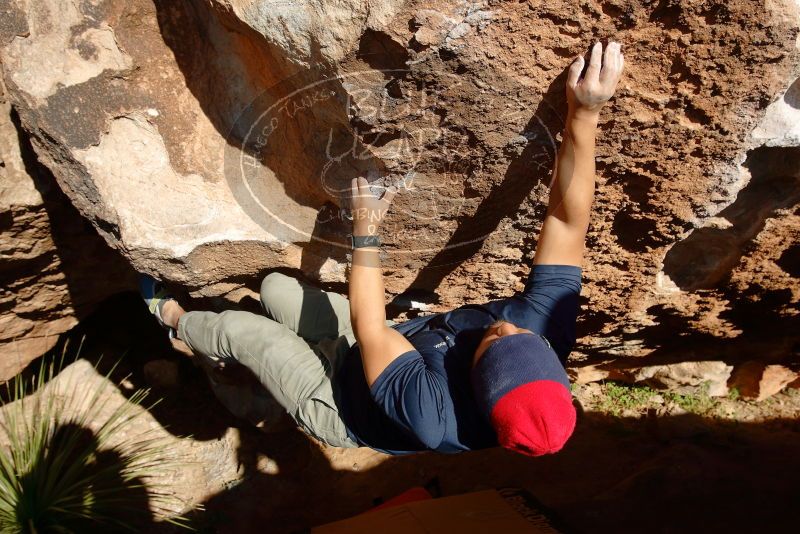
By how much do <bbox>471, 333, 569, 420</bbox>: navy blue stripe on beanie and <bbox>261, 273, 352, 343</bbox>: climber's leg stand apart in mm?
813

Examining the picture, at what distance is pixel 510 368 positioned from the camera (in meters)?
1.41

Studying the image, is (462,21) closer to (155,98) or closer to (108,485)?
(155,98)

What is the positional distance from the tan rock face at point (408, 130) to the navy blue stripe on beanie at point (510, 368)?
63 cm

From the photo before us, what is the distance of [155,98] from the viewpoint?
6.37 feet

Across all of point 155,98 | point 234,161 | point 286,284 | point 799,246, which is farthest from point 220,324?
point 799,246

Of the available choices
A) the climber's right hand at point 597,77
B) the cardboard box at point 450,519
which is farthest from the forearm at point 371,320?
the cardboard box at point 450,519

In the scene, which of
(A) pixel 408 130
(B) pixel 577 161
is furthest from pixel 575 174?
(A) pixel 408 130

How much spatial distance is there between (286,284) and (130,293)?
189cm

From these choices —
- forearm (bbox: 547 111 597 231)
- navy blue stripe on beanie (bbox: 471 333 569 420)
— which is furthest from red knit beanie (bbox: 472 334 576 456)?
forearm (bbox: 547 111 597 231)

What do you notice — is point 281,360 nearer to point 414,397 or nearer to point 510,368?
point 414,397

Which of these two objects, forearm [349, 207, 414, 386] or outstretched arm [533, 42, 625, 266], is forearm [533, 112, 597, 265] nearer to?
outstretched arm [533, 42, 625, 266]

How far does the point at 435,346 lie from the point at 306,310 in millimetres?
638

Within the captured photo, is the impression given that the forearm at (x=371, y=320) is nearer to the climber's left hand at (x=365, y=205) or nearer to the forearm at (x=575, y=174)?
the climber's left hand at (x=365, y=205)

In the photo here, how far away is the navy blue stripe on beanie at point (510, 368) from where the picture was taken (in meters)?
1.39
